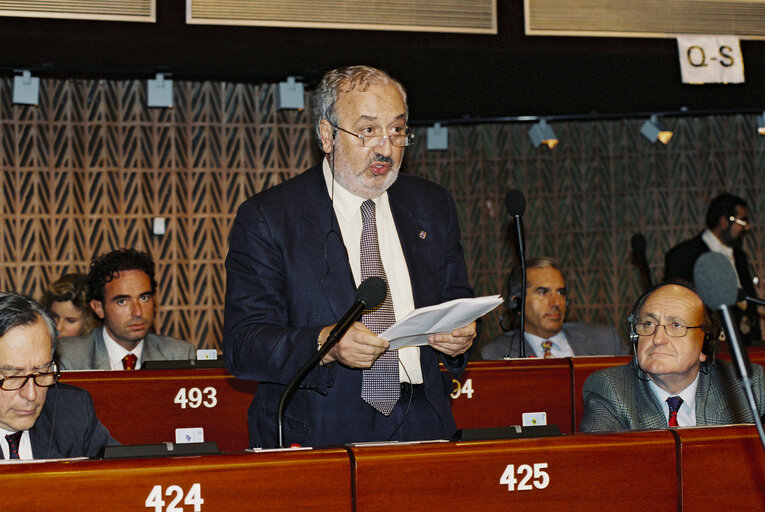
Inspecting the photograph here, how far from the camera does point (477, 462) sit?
1886mm

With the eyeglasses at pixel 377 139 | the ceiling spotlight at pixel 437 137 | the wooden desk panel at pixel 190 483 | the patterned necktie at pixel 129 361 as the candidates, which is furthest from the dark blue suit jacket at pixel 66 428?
the ceiling spotlight at pixel 437 137

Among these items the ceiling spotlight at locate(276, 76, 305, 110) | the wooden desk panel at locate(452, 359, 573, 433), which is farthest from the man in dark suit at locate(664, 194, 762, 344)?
the wooden desk panel at locate(452, 359, 573, 433)

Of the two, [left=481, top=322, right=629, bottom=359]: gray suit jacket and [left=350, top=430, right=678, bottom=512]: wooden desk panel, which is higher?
[left=481, top=322, right=629, bottom=359]: gray suit jacket

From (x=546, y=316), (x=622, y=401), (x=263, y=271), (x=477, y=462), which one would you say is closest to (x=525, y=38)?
(x=546, y=316)

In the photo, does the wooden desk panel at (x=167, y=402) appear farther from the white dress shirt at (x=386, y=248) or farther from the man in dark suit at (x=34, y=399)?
the white dress shirt at (x=386, y=248)

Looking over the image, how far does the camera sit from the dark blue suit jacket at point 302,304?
7.54ft

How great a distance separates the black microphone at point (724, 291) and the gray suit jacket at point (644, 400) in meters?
1.59

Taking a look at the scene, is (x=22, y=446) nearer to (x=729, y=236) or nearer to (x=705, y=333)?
(x=705, y=333)

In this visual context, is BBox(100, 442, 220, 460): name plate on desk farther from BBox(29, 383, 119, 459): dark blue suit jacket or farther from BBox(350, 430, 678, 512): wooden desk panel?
BBox(29, 383, 119, 459): dark blue suit jacket

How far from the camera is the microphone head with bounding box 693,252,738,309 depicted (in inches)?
49.0

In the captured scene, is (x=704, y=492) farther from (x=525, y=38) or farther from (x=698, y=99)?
(x=698, y=99)

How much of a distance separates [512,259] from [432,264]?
5636 millimetres

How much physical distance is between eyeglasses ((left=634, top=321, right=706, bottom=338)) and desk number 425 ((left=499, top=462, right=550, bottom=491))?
129 centimetres

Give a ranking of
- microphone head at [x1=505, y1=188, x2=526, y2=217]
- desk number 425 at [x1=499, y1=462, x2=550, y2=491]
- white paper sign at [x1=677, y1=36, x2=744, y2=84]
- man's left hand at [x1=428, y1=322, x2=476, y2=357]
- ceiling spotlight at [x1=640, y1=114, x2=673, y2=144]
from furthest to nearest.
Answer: ceiling spotlight at [x1=640, y1=114, x2=673, y2=144], white paper sign at [x1=677, y1=36, x2=744, y2=84], microphone head at [x1=505, y1=188, x2=526, y2=217], man's left hand at [x1=428, y1=322, x2=476, y2=357], desk number 425 at [x1=499, y1=462, x2=550, y2=491]
